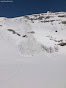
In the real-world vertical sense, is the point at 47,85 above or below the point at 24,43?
above

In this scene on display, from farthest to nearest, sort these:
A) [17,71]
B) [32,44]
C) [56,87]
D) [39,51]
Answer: [32,44], [39,51], [17,71], [56,87]

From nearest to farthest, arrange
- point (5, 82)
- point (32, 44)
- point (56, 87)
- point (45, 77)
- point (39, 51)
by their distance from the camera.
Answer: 1. point (56, 87)
2. point (5, 82)
3. point (45, 77)
4. point (39, 51)
5. point (32, 44)

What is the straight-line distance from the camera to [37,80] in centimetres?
389

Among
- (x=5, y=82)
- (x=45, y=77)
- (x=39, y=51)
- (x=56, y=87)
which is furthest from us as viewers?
(x=39, y=51)

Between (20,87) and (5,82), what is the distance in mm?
766

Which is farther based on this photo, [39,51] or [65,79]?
[39,51]

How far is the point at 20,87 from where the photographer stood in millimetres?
3447

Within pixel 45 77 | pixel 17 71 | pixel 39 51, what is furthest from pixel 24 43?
pixel 45 77

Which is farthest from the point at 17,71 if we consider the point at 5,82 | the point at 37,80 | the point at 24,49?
the point at 24,49

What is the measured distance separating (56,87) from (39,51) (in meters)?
5.96

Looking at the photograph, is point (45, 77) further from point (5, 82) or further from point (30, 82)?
point (5, 82)

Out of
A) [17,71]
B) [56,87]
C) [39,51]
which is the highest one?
[56,87]

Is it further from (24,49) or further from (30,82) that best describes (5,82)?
(24,49)

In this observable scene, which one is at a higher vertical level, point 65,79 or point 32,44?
point 65,79
